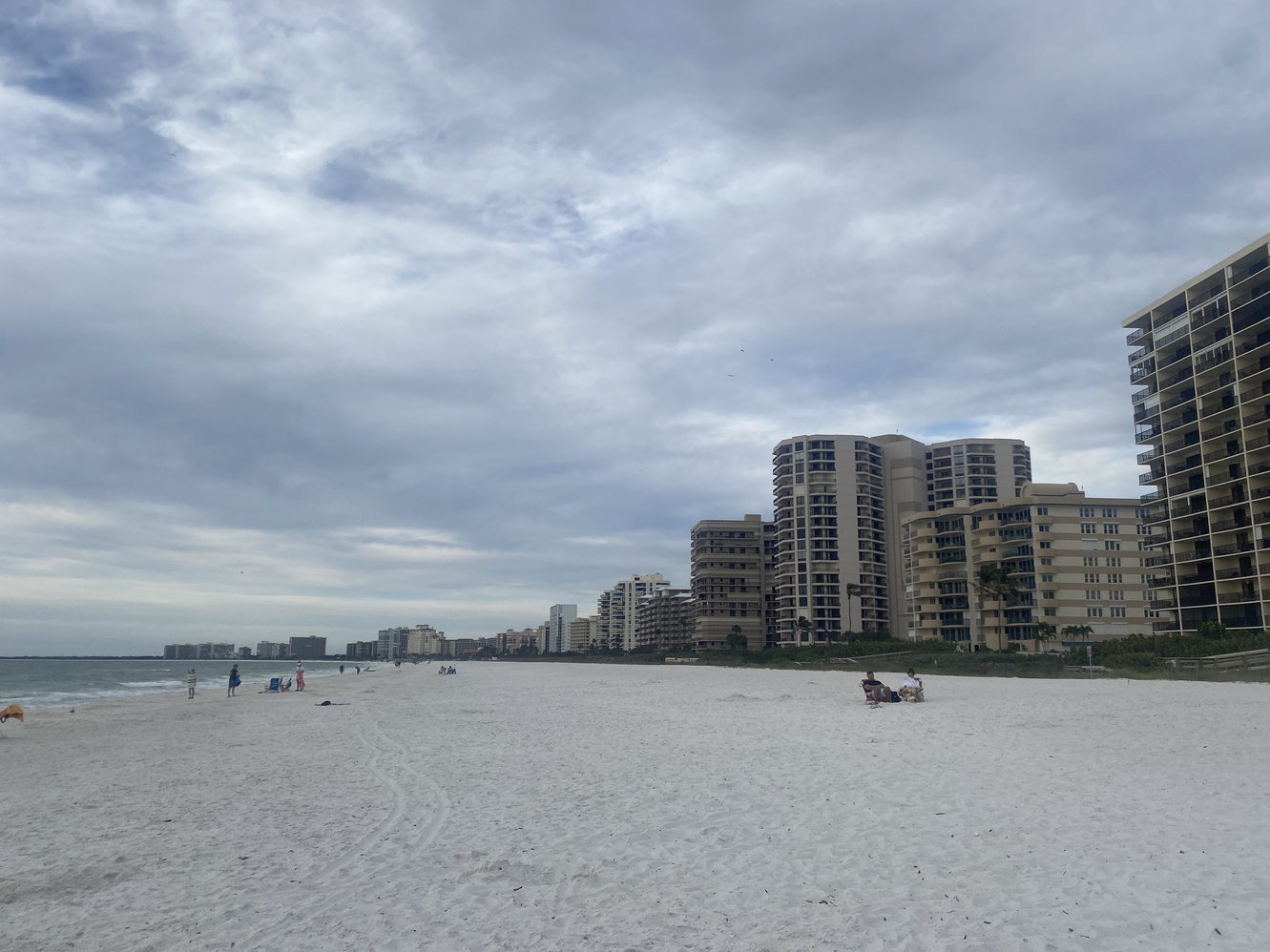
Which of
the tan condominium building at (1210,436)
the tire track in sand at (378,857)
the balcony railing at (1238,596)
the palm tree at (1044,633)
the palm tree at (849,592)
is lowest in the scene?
the tire track in sand at (378,857)

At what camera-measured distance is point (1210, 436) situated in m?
68.8

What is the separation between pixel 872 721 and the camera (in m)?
22.5

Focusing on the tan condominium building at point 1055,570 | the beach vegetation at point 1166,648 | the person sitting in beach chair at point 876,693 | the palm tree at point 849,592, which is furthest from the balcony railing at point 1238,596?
the palm tree at point 849,592

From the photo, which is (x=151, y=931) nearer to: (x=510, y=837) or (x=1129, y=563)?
(x=510, y=837)

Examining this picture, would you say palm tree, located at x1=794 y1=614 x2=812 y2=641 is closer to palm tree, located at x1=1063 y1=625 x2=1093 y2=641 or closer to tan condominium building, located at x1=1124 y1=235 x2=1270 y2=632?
palm tree, located at x1=1063 y1=625 x2=1093 y2=641

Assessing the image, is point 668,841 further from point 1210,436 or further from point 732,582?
point 732,582

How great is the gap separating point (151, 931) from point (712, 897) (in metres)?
5.74

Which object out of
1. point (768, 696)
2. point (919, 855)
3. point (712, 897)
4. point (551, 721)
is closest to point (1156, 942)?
point (919, 855)

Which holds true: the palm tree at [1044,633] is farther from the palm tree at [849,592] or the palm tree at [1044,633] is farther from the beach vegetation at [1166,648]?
the palm tree at [849,592]

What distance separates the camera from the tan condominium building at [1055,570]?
91.7 meters

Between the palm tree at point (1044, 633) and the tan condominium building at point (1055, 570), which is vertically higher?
the tan condominium building at point (1055, 570)

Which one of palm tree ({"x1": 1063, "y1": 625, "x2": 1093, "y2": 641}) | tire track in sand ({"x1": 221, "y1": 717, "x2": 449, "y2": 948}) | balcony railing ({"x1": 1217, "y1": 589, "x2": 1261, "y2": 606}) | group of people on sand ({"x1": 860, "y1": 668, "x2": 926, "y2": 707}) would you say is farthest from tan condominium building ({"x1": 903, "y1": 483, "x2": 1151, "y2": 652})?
tire track in sand ({"x1": 221, "y1": 717, "x2": 449, "y2": 948})

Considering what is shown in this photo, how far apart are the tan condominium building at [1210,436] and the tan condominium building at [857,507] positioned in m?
49.7

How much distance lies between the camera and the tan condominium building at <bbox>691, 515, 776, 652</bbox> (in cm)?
15512
